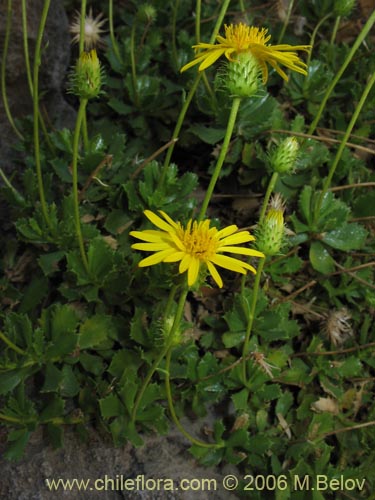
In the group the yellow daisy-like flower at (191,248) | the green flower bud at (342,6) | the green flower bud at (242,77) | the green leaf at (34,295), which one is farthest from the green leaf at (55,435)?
the green flower bud at (342,6)

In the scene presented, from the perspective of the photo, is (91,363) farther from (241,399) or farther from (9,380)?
(241,399)

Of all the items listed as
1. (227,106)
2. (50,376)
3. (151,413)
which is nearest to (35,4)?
(227,106)

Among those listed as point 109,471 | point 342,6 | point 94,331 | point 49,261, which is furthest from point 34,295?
point 342,6

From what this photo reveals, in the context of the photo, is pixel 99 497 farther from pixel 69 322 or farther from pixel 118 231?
pixel 118 231

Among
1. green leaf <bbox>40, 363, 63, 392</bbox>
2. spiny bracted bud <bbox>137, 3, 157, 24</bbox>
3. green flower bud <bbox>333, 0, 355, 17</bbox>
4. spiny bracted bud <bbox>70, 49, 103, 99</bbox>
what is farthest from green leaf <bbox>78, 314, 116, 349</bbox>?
green flower bud <bbox>333, 0, 355, 17</bbox>

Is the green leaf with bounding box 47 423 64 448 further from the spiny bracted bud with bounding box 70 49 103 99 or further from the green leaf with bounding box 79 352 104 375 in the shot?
the spiny bracted bud with bounding box 70 49 103 99
